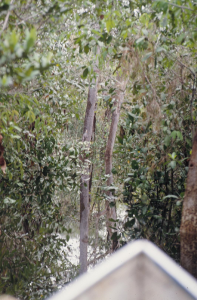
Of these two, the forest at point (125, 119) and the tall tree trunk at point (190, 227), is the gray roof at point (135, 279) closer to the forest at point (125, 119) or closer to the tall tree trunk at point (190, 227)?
the forest at point (125, 119)

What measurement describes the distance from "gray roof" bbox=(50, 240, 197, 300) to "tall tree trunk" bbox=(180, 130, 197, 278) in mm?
1181

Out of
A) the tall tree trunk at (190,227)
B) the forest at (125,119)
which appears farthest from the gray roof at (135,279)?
the tall tree trunk at (190,227)

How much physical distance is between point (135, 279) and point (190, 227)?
1218 millimetres

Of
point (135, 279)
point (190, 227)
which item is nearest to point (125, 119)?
point (190, 227)

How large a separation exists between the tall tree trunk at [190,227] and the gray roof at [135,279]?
3.88ft

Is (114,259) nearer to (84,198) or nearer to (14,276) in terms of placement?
(14,276)

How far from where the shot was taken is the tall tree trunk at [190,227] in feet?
5.07

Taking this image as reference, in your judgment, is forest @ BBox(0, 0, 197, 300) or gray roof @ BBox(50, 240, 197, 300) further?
forest @ BBox(0, 0, 197, 300)

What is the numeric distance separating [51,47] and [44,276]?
229 cm

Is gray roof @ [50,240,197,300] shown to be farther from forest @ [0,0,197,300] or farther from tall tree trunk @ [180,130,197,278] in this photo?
tall tree trunk @ [180,130,197,278]

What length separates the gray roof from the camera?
0.40 m

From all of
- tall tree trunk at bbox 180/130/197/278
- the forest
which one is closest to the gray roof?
the forest

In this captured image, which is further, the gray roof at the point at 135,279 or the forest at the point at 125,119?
the forest at the point at 125,119

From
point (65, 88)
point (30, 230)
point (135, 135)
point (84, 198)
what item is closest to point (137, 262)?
point (135, 135)
